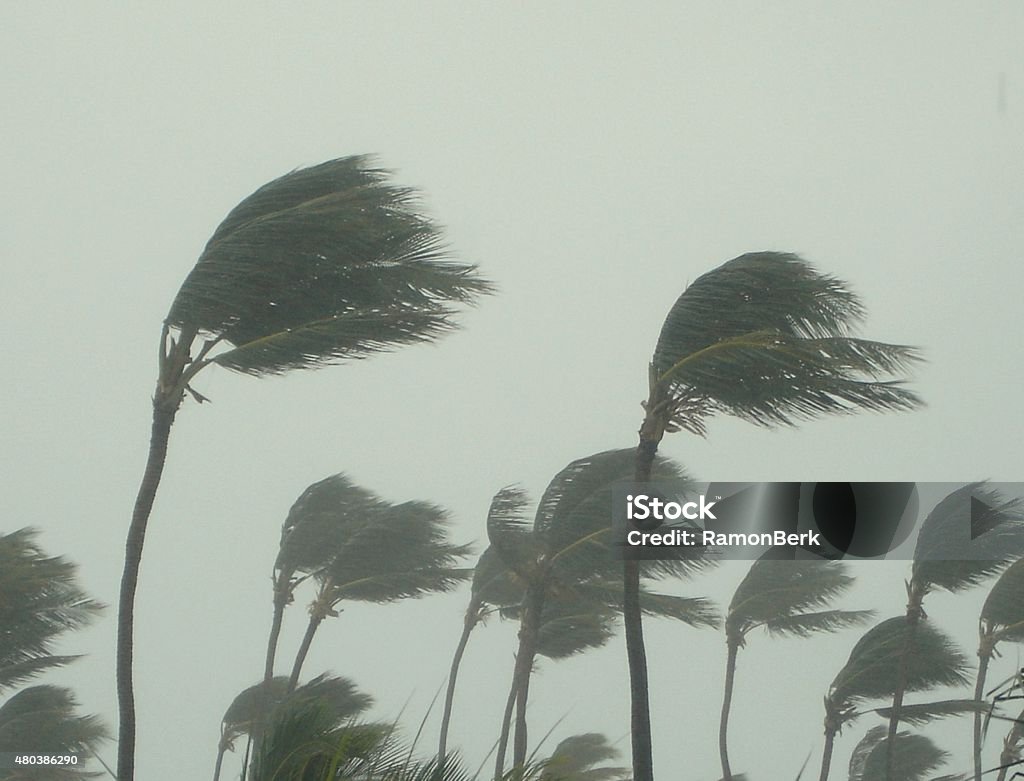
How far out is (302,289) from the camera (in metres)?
12.8

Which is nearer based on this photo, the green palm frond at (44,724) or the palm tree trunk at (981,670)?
the green palm frond at (44,724)

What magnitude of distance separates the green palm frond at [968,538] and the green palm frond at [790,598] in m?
8.30

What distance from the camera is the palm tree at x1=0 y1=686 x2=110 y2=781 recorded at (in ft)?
78.4

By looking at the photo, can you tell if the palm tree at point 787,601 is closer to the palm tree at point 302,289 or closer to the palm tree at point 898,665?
→ the palm tree at point 898,665

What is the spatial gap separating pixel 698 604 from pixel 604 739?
23.8 metres

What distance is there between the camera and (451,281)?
12961 millimetres

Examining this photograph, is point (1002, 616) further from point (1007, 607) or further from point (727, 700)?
point (727, 700)

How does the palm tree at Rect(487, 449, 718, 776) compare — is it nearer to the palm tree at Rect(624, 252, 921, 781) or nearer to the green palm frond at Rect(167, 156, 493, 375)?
the palm tree at Rect(624, 252, 921, 781)

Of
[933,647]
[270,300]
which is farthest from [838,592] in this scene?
[270,300]

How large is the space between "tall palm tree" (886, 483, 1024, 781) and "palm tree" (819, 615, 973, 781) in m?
1.63

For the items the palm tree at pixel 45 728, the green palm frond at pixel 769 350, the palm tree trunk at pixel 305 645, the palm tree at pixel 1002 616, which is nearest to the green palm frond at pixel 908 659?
the palm tree at pixel 1002 616

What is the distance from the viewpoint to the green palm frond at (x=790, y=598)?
101ft

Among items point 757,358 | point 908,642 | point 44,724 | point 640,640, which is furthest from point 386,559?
point 757,358

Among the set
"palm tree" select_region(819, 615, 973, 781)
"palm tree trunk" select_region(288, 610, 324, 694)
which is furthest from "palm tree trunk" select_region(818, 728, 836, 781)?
"palm tree trunk" select_region(288, 610, 324, 694)
